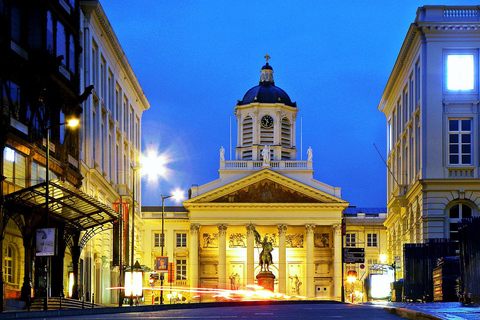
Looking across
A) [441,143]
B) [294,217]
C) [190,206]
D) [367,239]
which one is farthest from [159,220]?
[441,143]

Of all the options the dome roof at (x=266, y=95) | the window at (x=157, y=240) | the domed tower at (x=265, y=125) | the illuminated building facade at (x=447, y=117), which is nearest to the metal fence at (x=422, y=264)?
the illuminated building facade at (x=447, y=117)

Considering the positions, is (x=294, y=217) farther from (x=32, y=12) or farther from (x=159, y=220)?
(x=32, y=12)

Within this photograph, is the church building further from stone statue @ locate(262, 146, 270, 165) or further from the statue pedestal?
the statue pedestal

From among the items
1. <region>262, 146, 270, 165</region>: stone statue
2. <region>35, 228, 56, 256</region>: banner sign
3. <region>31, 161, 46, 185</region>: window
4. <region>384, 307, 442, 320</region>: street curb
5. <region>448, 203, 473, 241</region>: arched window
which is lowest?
<region>384, 307, 442, 320</region>: street curb

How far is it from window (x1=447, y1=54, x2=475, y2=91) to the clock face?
6725 cm

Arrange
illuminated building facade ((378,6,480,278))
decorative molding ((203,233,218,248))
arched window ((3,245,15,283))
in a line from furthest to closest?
decorative molding ((203,233,218,248)), illuminated building facade ((378,6,480,278)), arched window ((3,245,15,283))

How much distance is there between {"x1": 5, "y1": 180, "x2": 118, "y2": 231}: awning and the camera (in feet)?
144

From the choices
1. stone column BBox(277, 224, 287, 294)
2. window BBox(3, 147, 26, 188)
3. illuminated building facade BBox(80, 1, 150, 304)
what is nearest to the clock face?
stone column BBox(277, 224, 287, 294)

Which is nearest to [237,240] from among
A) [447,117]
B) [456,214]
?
[456,214]

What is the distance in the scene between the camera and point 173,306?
4881 cm

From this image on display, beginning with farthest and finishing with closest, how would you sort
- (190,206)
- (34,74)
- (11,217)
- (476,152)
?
(190,206) < (476,152) < (34,74) < (11,217)

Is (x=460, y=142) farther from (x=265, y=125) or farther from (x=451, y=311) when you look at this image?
(x=265, y=125)

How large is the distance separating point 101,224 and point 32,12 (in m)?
12.1

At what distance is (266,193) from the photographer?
117 metres
